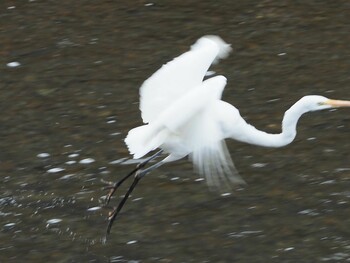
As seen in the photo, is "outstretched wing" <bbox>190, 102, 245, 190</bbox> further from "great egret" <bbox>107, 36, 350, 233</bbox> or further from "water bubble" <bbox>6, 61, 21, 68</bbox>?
"water bubble" <bbox>6, 61, 21, 68</bbox>

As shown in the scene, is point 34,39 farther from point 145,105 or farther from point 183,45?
point 145,105

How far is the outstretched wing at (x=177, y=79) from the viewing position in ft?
16.2

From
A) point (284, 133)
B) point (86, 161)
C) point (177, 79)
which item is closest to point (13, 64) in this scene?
point (86, 161)

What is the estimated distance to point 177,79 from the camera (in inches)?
195

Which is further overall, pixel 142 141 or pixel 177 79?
pixel 177 79

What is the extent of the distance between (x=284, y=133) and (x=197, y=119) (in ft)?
1.75

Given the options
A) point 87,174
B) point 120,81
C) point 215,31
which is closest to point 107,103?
point 120,81

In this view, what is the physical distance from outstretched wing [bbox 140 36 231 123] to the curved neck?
35 centimetres

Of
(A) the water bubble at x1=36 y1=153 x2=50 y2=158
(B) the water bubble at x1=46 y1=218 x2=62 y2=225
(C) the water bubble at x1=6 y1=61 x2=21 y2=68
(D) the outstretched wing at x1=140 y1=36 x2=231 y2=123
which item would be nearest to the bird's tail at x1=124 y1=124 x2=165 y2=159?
(D) the outstretched wing at x1=140 y1=36 x2=231 y2=123

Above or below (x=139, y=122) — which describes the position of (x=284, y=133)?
above

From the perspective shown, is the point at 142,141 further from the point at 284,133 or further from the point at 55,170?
the point at 55,170

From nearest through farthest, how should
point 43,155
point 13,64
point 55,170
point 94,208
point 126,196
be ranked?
point 126,196 < point 94,208 < point 55,170 < point 43,155 < point 13,64

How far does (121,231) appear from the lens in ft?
16.9

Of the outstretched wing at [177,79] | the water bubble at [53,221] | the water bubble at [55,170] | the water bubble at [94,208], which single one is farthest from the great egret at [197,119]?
the water bubble at [55,170]
